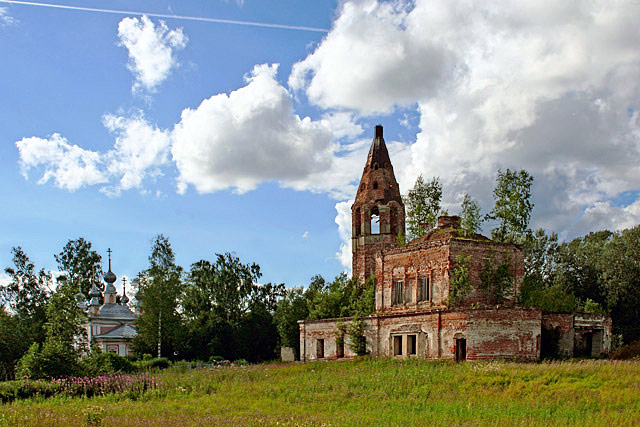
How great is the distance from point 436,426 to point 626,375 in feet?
30.9

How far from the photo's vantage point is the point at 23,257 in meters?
54.1

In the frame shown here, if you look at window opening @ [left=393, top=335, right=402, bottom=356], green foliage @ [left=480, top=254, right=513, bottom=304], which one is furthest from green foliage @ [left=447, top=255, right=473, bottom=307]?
window opening @ [left=393, top=335, right=402, bottom=356]

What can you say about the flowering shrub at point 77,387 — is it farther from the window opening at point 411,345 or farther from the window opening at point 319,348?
the window opening at point 319,348

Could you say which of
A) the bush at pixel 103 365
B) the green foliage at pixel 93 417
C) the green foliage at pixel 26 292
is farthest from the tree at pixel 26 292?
the green foliage at pixel 93 417

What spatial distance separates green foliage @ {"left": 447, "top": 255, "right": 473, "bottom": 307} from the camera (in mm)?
30078

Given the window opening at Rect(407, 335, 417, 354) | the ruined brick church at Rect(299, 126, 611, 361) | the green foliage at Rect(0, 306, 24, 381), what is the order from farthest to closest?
the green foliage at Rect(0, 306, 24, 381)
the window opening at Rect(407, 335, 417, 354)
the ruined brick church at Rect(299, 126, 611, 361)

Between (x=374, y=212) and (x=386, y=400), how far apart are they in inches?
923

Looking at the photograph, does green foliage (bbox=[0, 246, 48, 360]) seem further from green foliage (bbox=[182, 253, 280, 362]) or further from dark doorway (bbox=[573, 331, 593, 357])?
dark doorway (bbox=[573, 331, 593, 357])

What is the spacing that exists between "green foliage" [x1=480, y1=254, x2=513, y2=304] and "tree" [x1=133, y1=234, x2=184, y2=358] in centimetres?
2673

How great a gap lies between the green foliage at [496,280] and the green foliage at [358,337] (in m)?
6.80

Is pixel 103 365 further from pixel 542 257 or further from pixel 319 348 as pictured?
pixel 542 257

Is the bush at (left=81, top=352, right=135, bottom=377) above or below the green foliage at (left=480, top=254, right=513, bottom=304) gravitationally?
below

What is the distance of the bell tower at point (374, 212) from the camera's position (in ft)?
136

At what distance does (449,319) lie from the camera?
28.0 meters
